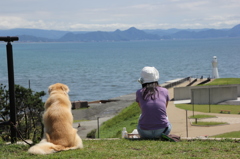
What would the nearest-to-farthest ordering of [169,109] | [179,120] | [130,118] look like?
[179,120], [130,118], [169,109]

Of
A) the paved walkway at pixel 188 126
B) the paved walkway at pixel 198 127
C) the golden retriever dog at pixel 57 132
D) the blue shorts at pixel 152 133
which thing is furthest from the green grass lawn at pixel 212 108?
the golden retriever dog at pixel 57 132

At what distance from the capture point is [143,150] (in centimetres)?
643

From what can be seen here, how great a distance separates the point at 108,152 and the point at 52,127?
111 cm

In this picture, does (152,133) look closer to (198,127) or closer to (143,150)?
(143,150)

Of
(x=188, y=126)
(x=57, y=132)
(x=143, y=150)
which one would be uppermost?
(x=57, y=132)

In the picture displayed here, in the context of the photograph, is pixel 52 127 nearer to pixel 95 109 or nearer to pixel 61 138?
pixel 61 138

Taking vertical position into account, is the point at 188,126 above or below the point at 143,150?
below

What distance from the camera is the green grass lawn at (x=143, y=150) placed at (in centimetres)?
601

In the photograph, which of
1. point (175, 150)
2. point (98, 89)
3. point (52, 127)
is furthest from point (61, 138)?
point (98, 89)

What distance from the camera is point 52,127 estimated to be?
6559mm

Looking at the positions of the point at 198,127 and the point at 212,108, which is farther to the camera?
the point at 212,108

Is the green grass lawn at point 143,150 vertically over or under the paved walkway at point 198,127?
over

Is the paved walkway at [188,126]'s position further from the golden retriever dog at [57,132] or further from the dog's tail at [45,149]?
the dog's tail at [45,149]

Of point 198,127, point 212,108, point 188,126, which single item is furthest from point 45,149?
point 212,108
